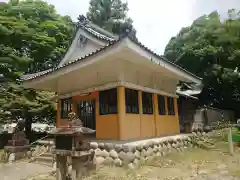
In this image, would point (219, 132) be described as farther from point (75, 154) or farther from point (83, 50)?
point (75, 154)

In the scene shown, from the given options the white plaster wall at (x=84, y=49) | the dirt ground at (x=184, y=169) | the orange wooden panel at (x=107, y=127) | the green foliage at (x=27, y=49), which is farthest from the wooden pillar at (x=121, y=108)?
the green foliage at (x=27, y=49)

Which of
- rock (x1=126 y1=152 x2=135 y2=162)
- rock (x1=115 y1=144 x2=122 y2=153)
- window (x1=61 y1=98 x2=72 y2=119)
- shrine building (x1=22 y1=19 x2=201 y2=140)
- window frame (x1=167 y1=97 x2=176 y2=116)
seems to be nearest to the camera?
rock (x1=126 y1=152 x2=135 y2=162)

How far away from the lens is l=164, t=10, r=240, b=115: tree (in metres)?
19.9

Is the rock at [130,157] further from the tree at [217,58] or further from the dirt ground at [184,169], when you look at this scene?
the tree at [217,58]

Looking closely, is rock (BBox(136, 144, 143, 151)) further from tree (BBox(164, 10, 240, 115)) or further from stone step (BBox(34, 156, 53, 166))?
tree (BBox(164, 10, 240, 115))

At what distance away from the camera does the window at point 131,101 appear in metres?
9.71

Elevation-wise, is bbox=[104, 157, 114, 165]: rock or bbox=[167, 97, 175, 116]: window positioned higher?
bbox=[167, 97, 175, 116]: window

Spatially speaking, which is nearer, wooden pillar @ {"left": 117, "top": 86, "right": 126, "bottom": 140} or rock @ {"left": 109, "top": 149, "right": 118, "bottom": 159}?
rock @ {"left": 109, "top": 149, "right": 118, "bottom": 159}

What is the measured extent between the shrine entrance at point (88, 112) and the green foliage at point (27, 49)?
259cm

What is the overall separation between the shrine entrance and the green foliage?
2.59 meters

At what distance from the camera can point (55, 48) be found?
19328 mm

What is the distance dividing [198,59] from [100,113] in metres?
14.6

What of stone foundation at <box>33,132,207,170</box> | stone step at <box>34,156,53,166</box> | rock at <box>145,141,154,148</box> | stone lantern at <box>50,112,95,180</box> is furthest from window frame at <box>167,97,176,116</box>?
stone lantern at <box>50,112,95,180</box>

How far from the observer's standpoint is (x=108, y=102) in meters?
9.95
